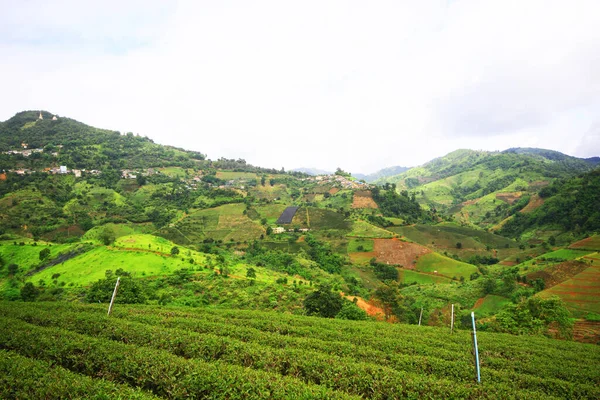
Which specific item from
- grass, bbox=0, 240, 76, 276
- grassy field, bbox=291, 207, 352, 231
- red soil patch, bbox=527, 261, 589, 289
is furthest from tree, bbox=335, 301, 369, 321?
grassy field, bbox=291, 207, 352, 231

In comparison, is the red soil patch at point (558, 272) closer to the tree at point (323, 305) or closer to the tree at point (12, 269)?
the tree at point (323, 305)

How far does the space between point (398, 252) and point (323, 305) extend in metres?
53.8

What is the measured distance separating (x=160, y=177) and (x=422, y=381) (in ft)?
492

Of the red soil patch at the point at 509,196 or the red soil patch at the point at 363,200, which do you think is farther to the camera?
the red soil patch at the point at 509,196

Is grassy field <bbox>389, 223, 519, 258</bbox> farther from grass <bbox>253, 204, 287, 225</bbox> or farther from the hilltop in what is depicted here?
grass <bbox>253, 204, 287, 225</bbox>

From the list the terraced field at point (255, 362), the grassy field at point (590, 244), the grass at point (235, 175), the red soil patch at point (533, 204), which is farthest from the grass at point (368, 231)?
the grass at point (235, 175)

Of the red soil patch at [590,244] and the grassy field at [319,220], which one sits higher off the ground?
the red soil patch at [590,244]

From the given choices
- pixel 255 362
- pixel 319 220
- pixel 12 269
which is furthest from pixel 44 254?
pixel 319 220

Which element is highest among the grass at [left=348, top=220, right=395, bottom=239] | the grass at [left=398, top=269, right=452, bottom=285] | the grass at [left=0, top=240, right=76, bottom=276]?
the grass at [left=348, top=220, right=395, bottom=239]

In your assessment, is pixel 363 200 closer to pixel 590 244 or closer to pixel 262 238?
pixel 262 238

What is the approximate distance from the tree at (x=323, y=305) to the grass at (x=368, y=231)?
2317 inches

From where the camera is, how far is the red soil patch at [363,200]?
12353cm

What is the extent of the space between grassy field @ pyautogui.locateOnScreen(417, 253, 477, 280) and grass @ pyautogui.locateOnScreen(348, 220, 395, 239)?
15199mm

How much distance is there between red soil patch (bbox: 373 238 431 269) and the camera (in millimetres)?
75750
